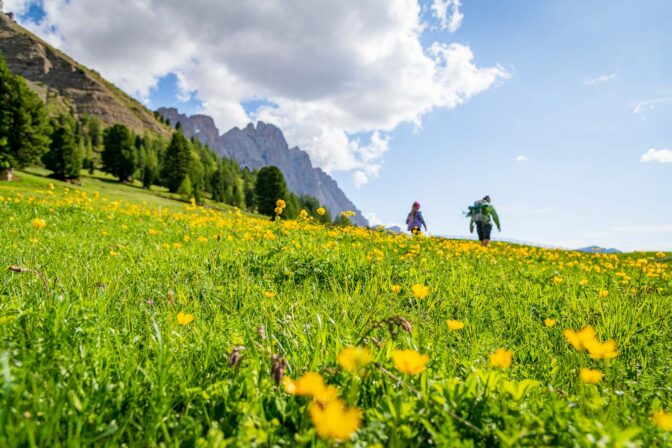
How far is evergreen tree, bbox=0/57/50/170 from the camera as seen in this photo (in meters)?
36.8

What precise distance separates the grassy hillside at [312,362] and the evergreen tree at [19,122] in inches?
1799

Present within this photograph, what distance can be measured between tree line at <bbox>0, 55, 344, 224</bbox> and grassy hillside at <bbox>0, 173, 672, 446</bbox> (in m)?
3.45

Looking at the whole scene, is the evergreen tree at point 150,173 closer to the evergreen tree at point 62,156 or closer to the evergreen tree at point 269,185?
the evergreen tree at point 62,156

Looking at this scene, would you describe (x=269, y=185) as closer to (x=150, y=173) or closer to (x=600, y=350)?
(x=150, y=173)

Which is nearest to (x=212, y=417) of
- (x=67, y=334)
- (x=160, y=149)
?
(x=67, y=334)

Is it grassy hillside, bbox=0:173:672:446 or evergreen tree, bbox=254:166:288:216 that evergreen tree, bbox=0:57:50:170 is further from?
grassy hillside, bbox=0:173:672:446

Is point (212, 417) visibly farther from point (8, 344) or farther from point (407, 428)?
point (8, 344)

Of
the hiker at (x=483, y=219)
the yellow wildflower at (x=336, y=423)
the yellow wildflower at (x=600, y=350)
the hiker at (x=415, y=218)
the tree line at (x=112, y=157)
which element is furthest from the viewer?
the tree line at (x=112, y=157)

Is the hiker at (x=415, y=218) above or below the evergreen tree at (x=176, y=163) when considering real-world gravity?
below

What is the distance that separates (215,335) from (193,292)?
1.23m

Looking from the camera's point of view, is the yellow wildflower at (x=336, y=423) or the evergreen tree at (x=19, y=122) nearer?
the yellow wildflower at (x=336, y=423)

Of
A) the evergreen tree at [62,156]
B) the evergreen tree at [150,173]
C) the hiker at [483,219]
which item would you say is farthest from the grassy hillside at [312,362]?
the evergreen tree at [150,173]

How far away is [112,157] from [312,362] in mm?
83188

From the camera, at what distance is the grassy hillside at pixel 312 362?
132 centimetres
